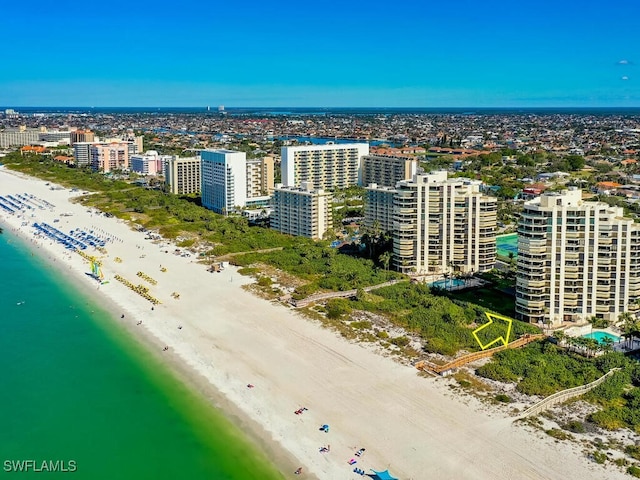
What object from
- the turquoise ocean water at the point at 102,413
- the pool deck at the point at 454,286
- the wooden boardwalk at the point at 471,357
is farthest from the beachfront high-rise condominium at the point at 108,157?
the wooden boardwalk at the point at 471,357

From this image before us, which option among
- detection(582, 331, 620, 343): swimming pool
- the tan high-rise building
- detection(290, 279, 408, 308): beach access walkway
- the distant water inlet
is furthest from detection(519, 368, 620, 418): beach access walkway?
the tan high-rise building

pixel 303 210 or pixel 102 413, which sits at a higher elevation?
pixel 303 210

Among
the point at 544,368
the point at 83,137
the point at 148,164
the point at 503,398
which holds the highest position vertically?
the point at 83,137

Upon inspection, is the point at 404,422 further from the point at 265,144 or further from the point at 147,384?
the point at 265,144

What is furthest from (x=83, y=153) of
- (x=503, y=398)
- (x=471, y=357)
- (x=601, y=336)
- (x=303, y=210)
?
(x=503, y=398)

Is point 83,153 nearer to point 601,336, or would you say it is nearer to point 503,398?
point 601,336

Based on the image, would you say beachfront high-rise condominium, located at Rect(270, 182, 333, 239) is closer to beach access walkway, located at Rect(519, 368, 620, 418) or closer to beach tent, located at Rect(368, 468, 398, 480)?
beach access walkway, located at Rect(519, 368, 620, 418)

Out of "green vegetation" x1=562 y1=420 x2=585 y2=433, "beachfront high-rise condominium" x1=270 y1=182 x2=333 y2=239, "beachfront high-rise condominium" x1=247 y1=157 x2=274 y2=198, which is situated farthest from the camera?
"beachfront high-rise condominium" x1=247 y1=157 x2=274 y2=198
